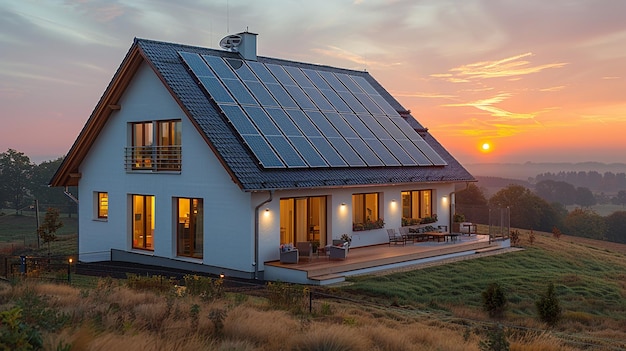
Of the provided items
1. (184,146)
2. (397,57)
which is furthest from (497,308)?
(397,57)

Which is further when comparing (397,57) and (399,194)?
(397,57)

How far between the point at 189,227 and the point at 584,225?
5766 centimetres

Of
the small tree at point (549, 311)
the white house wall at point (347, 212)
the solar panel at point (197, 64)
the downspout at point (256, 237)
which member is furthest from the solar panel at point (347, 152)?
the small tree at point (549, 311)

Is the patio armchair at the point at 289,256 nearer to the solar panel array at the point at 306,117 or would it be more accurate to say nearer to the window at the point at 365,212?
the solar panel array at the point at 306,117

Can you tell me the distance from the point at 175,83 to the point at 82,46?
1129 cm

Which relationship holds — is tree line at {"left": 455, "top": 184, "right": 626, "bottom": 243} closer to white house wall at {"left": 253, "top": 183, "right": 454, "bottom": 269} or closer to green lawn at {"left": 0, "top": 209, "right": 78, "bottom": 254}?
white house wall at {"left": 253, "top": 183, "right": 454, "bottom": 269}

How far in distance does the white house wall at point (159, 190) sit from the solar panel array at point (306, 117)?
144 cm

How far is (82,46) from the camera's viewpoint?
1141 inches

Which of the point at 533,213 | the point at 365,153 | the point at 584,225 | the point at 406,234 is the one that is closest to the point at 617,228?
the point at 584,225

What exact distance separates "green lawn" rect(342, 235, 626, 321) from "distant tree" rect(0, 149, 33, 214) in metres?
74.2

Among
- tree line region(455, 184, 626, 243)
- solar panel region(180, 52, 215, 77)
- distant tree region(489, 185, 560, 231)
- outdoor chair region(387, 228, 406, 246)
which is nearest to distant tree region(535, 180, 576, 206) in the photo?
tree line region(455, 184, 626, 243)

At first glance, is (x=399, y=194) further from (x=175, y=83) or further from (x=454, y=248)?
(x=175, y=83)

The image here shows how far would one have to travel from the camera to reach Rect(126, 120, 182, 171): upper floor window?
815 inches

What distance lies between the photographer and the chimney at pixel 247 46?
24656 millimetres
